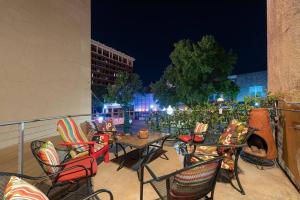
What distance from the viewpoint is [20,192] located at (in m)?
0.95

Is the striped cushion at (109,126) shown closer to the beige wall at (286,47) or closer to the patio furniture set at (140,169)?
the patio furniture set at (140,169)

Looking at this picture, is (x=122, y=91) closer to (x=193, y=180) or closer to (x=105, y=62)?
(x=193, y=180)

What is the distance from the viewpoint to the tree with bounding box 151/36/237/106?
40.1 ft

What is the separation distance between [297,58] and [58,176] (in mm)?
4009

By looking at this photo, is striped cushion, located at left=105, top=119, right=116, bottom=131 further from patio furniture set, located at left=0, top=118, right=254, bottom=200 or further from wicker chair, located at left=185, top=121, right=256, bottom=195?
wicker chair, located at left=185, top=121, right=256, bottom=195

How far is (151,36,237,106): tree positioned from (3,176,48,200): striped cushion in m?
11.6

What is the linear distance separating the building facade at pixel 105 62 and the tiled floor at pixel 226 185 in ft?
182

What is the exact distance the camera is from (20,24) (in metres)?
5.32

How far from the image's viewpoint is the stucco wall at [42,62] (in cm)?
499

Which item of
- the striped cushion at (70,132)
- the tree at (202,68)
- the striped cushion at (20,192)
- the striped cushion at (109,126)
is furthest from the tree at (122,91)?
the striped cushion at (20,192)

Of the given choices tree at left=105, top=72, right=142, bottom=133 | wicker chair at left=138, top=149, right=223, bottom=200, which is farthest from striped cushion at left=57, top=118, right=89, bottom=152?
tree at left=105, top=72, right=142, bottom=133

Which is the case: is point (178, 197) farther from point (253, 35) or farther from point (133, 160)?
point (253, 35)

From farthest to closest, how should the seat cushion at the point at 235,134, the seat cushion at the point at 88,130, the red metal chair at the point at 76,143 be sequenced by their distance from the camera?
1. the seat cushion at the point at 88,130
2. the red metal chair at the point at 76,143
3. the seat cushion at the point at 235,134

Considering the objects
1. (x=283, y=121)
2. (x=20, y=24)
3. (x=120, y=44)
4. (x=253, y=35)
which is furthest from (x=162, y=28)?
(x=283, y=121)
